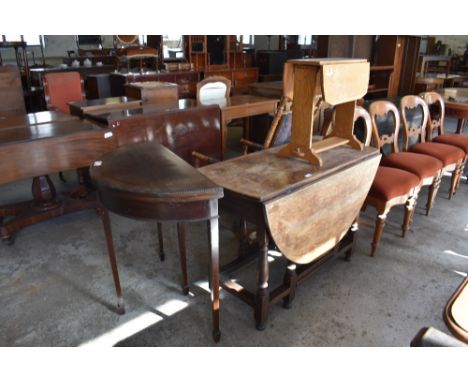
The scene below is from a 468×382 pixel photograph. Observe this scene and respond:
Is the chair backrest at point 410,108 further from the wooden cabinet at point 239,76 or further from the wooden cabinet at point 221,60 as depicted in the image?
the wooden cabinet at point 239,76

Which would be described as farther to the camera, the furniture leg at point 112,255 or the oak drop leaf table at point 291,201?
the furniture leg at point 112,255

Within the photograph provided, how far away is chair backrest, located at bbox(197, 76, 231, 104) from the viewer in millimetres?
3857

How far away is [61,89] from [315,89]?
9.88 ft

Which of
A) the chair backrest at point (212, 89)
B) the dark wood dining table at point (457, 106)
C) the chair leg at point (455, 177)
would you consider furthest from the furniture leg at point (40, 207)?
the dark wood dining table at point (457, 106)

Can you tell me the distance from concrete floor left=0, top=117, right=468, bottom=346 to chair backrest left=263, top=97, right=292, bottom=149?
2.52 feet

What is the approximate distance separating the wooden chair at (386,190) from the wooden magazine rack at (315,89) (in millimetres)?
489

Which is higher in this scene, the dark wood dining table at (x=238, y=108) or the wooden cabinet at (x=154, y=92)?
the wooden cabinet at (x=154, y=92)

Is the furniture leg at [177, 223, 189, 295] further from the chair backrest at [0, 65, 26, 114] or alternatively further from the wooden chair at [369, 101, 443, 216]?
the chair backrest at [0, 65, 26, 114]

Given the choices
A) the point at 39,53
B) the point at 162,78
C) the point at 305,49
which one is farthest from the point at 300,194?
the point at 39,53

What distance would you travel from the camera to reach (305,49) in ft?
30.3

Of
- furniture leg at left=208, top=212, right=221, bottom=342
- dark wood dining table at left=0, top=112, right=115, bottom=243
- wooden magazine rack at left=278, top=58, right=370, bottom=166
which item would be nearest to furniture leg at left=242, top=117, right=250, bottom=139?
dark wood dining table at left=0, top=112, right=115, bottom=243

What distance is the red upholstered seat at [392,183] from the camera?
8.05ft
